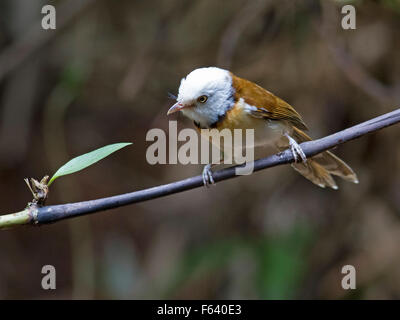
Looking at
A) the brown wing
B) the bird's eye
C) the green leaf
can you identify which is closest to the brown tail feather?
the brown wing

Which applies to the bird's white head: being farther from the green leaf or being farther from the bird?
the green leaf

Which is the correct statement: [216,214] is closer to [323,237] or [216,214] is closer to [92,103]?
[323,237]

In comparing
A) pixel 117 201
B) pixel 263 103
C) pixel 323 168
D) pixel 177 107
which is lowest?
pixel 117 201

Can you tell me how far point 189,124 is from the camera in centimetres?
419

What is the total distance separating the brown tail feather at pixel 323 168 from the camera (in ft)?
8.86

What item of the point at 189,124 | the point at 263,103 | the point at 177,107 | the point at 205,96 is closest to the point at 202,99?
the point at 205,96

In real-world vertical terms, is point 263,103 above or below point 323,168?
above

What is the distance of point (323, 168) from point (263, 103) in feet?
1.66

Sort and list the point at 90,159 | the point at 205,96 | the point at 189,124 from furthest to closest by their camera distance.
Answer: the point at 189,124 → the point at 205,96 → the point at 90,159

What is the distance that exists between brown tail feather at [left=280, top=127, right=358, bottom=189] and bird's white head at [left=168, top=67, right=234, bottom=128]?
Result: 0.52 meters

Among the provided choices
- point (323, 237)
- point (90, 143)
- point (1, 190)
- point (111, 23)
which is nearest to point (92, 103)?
point (90, 143)

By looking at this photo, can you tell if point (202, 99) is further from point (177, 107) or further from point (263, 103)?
point (263, 103)

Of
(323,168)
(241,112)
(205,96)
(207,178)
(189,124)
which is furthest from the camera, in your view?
(189,124)

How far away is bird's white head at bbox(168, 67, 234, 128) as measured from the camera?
7.52ft
